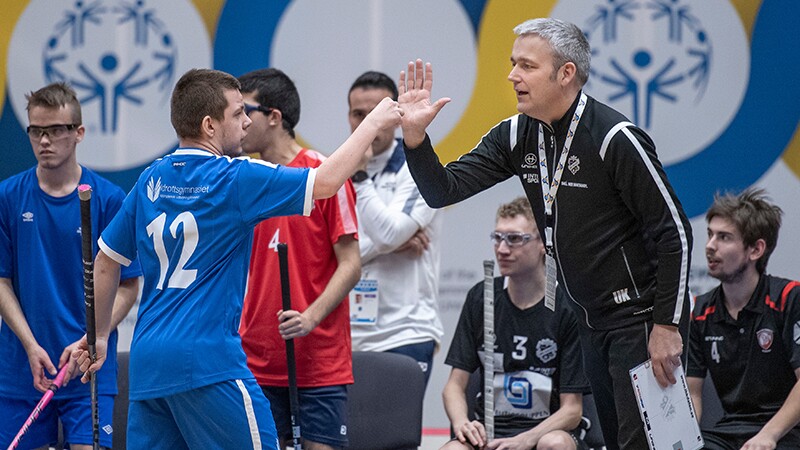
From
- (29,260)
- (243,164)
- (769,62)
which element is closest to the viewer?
(243,164)

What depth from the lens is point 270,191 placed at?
9.46 feet

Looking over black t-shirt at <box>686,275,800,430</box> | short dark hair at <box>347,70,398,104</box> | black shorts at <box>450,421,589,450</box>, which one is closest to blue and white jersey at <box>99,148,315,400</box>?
black shorts at <box>450,421,589,450</box>

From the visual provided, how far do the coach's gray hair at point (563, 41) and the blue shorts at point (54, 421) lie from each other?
2.07m

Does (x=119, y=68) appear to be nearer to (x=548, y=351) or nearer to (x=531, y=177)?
(x=548, y=351)

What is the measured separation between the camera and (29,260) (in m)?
3.90

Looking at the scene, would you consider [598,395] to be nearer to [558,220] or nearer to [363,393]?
[558,220]

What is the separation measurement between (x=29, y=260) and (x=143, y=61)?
208 centimetres

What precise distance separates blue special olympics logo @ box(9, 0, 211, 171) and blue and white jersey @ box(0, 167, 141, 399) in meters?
1.76

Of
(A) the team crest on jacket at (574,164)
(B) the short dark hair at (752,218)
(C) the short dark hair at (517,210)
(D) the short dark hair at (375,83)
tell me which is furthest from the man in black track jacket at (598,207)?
(D) the short dark hair at (375,83)

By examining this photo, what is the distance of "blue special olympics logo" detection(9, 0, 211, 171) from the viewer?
569 cm

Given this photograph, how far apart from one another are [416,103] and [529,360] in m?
1.42

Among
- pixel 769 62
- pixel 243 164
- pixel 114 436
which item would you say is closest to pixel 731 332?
pixel 769 62

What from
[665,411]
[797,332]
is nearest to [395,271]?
[797,332]

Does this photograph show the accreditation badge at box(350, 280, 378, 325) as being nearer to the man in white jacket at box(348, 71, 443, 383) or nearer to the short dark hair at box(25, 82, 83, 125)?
the man in white jacket at box(348, 71, 443, 383)
